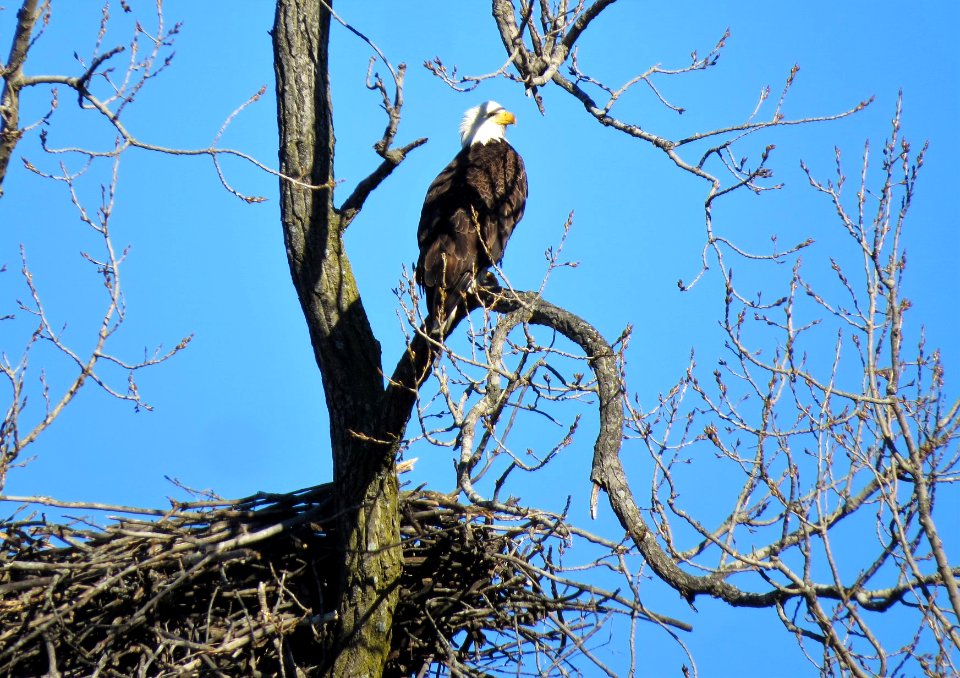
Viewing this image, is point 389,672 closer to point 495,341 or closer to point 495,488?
point 495,488

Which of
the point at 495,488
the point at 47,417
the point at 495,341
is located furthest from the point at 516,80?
the point at 47,417

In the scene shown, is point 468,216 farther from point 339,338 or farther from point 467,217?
point 339,338

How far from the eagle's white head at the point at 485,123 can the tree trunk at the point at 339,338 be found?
2.83 meters

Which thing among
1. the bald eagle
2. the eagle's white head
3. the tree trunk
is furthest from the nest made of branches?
the eagle's white head

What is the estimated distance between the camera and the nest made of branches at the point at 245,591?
4.33 m

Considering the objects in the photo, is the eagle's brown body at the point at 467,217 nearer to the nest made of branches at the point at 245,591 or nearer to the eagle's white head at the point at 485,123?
the eagle's white head at the point at 485,123

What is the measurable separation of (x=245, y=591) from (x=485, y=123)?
400cm

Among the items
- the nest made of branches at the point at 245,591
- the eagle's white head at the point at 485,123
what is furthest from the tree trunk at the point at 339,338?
the eagle's white head at the point at 485,123

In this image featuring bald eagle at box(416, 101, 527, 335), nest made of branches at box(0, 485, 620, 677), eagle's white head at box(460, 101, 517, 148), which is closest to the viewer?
nest made of branches at box(0, 485, 620, 677)

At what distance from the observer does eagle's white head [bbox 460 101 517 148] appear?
732 centimetres

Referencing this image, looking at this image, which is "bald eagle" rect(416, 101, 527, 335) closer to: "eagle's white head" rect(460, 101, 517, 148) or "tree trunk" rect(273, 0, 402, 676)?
"eagle's white head" rect(460, 101, 517, 148)

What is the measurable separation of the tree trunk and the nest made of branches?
0.20m

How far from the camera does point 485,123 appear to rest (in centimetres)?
748

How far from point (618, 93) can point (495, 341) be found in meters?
1.09
